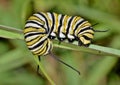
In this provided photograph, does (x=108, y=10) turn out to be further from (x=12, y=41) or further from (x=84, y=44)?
(x=12, y=41)

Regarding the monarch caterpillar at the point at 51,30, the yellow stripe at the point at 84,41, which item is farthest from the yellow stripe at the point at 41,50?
the yellow stripe at the point at 84,41

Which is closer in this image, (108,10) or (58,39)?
(58,39)

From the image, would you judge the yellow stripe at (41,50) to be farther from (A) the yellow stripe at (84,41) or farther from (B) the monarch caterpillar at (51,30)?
(A) the yellow stripe at (84,41)

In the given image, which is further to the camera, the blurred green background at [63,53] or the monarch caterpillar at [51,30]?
the blurred green background at [63,53]

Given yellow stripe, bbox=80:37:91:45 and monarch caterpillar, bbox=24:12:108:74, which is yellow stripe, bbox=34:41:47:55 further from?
yellow stripe, bbox=80:37:91:45

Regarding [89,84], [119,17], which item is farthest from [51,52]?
[119,17]

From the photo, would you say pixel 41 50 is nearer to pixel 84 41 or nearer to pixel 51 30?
pixel 51 30
